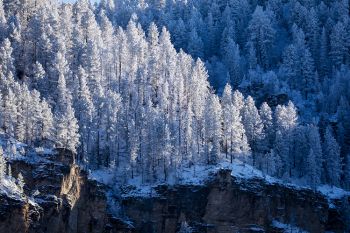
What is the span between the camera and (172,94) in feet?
462

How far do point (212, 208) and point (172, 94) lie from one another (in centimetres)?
3177

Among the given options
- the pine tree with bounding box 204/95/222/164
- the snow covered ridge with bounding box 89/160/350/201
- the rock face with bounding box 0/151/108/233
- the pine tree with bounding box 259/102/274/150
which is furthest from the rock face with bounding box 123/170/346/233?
the pine tree with bounding box 259/102/274/150

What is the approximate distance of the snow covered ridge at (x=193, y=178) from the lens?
118250 millimetres

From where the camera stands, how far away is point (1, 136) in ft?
361

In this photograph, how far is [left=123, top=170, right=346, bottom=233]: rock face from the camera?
116312 mm

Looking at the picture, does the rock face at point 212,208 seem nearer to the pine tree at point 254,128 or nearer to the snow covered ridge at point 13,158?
the pine tree at point 254,128

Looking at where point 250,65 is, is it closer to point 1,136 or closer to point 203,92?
point 203,92

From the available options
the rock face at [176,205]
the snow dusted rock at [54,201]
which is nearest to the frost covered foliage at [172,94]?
the rock face at [176,205]

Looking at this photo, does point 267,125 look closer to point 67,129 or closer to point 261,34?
point 67,129

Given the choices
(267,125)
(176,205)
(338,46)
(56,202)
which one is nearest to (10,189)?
(56,202)

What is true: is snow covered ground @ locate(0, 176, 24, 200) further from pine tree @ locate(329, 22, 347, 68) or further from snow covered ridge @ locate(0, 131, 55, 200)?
pine tree @ locate(329, 22, 347, 68)

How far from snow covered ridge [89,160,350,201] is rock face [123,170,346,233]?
102 cm

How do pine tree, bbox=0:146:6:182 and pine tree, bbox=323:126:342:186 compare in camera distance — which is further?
pine tree, bbox=323:126:342:186

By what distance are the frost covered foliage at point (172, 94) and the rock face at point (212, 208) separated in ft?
18.3
